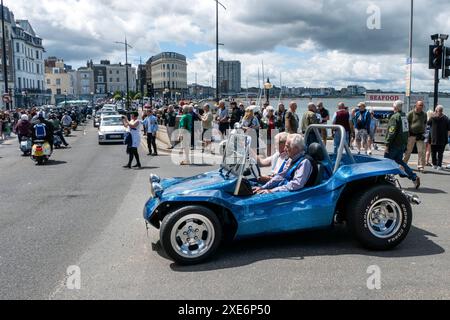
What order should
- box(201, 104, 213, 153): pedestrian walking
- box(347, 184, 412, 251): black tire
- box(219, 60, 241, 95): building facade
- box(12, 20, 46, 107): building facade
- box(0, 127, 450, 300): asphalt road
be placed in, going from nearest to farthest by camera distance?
box(0, 127, 450, 300): asphalt road → box(347, 184, 412, 251): black tire → box(201, 104, 213, 153): pedestrian walking → box(12, 20, 46, 107): building facade → box(219, 60, 241, 95): building facade

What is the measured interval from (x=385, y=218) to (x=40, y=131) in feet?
42.2

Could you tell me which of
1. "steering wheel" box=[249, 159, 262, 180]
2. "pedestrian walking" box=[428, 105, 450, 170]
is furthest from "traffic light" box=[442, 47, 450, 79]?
"steering wheel" box=[249, 159, 262, 180]

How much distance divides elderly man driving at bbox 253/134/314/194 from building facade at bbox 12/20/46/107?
7620cm

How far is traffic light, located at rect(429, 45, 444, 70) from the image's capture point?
14875 mm

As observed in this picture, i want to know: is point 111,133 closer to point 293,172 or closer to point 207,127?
point 207,127

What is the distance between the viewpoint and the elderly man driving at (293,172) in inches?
215

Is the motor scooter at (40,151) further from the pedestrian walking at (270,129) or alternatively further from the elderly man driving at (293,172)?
the elderly man driving at (293,172)

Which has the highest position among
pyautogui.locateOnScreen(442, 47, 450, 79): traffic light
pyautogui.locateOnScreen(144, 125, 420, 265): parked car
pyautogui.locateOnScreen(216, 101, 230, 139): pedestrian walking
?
pyautogui.locateOnScreen(442, 47, 450, 79): traffic light

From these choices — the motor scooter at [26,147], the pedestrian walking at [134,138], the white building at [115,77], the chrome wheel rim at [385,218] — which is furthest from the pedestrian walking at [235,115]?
the white building at [115,77]

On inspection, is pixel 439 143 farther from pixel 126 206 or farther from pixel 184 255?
pixel 184 255

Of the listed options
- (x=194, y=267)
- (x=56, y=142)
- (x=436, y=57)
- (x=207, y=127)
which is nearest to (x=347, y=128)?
(x=436, y=57)

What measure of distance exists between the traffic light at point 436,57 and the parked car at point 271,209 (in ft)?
35.6

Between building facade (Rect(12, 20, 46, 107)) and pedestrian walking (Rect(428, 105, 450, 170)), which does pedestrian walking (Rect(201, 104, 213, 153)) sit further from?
building facade (Rect(12, 20, 46, 107))
